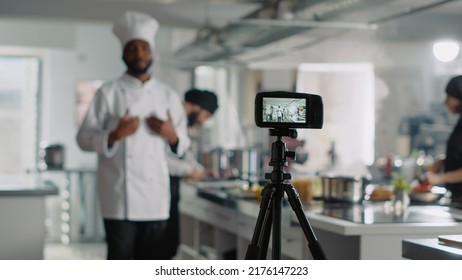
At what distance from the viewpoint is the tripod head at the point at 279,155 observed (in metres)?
2.02

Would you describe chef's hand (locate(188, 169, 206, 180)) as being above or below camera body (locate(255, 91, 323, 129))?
below

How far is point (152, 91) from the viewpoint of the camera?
3.24 metres

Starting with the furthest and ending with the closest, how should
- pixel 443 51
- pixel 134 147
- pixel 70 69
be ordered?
1. pixel 70 69
2. pixel 443 51
3. pixel 134 147

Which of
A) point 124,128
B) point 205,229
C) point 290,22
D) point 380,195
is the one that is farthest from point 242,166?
point 124,128

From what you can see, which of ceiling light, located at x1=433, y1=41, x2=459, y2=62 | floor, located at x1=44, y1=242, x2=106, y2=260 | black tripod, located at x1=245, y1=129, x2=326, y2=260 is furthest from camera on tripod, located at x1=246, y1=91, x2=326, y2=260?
ceiling light, located at x1=433, y1=41, x2=459, y2=62

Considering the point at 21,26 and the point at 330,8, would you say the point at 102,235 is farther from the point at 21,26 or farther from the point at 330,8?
the point at 330,8

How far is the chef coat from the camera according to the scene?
317 cm

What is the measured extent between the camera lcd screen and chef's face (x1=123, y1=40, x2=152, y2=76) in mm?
1234

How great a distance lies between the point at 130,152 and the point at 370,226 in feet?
2.84

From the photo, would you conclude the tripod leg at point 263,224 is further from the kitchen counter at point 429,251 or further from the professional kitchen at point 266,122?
the kitchen counter at point 429,251

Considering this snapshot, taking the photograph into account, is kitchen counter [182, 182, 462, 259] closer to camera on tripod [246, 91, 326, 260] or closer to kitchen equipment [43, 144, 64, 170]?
camera on tripod [246, 91, 326, 260]

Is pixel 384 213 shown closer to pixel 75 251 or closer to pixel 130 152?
pixel 130 152

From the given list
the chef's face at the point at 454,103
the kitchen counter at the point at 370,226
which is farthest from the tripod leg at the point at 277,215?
the chef's face at the point at 454,103

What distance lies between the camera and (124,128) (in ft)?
10.1
